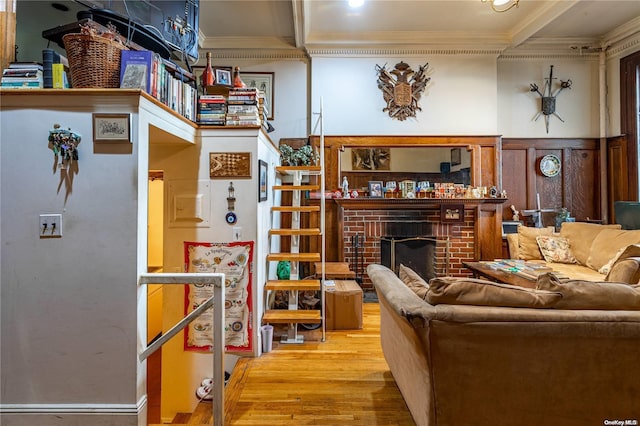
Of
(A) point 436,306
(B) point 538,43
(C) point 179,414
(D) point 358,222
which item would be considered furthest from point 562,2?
(C) point 179,414

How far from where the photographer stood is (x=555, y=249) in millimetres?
3959

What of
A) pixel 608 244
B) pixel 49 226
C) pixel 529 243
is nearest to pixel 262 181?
pixel 49 226

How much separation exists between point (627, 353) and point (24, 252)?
3.14 m

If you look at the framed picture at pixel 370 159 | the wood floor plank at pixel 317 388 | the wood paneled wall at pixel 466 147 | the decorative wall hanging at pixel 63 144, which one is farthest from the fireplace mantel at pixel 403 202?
the decorative wall hanging at pixel 63 144

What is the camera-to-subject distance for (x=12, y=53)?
199cm

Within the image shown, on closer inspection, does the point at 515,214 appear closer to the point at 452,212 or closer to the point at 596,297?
the point at 452,212

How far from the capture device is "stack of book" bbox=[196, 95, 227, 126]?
2654 millimetres

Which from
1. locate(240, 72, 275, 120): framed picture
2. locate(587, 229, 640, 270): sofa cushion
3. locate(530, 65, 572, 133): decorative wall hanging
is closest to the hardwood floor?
locate(587, 229, 640, 270): sofa cushion

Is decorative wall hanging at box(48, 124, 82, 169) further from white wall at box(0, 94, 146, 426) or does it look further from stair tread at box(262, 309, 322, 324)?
stair tread at box(262, 309, 322, 324)

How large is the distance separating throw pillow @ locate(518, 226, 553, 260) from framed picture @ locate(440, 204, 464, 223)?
76 centimetres

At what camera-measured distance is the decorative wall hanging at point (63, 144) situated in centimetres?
179

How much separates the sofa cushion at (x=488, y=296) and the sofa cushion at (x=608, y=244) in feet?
8.90

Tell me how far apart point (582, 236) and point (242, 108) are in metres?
4.16

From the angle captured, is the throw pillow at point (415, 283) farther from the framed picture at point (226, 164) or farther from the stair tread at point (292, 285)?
the framed picture at point (226, 164)
